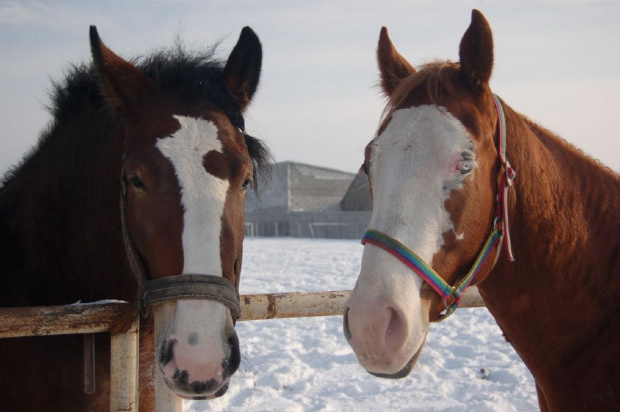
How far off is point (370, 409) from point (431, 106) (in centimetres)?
288

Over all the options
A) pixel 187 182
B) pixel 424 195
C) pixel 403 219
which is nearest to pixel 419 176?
pixel 424 195

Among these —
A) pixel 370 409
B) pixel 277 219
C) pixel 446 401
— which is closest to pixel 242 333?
pixel 370 409

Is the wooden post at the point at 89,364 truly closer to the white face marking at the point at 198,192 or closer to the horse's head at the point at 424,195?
the white face marking at the point at 198,192

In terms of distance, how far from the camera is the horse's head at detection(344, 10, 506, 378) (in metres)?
1.64

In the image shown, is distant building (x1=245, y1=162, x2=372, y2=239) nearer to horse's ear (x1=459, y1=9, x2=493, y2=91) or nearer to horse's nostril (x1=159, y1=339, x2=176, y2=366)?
horse's ear (x1=459, y1=9, x2=493, y2=91)

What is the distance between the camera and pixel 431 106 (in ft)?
6.37

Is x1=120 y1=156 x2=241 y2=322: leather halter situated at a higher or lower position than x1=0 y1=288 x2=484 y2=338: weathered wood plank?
higher

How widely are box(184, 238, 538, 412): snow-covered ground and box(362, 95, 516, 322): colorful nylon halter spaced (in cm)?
191

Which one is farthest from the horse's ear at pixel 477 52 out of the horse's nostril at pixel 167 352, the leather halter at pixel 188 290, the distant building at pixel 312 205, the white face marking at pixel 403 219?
the distant building at pixel 312 205

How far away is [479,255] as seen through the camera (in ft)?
6.28

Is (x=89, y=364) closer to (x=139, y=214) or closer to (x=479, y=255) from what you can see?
(x=139, y=214)

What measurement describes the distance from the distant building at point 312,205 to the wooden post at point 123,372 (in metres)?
23.5

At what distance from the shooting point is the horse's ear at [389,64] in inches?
95.8

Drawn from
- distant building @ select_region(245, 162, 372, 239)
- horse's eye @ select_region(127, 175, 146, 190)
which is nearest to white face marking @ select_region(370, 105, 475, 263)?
horse's eye @ select_region(127, 175, 146, 190)
